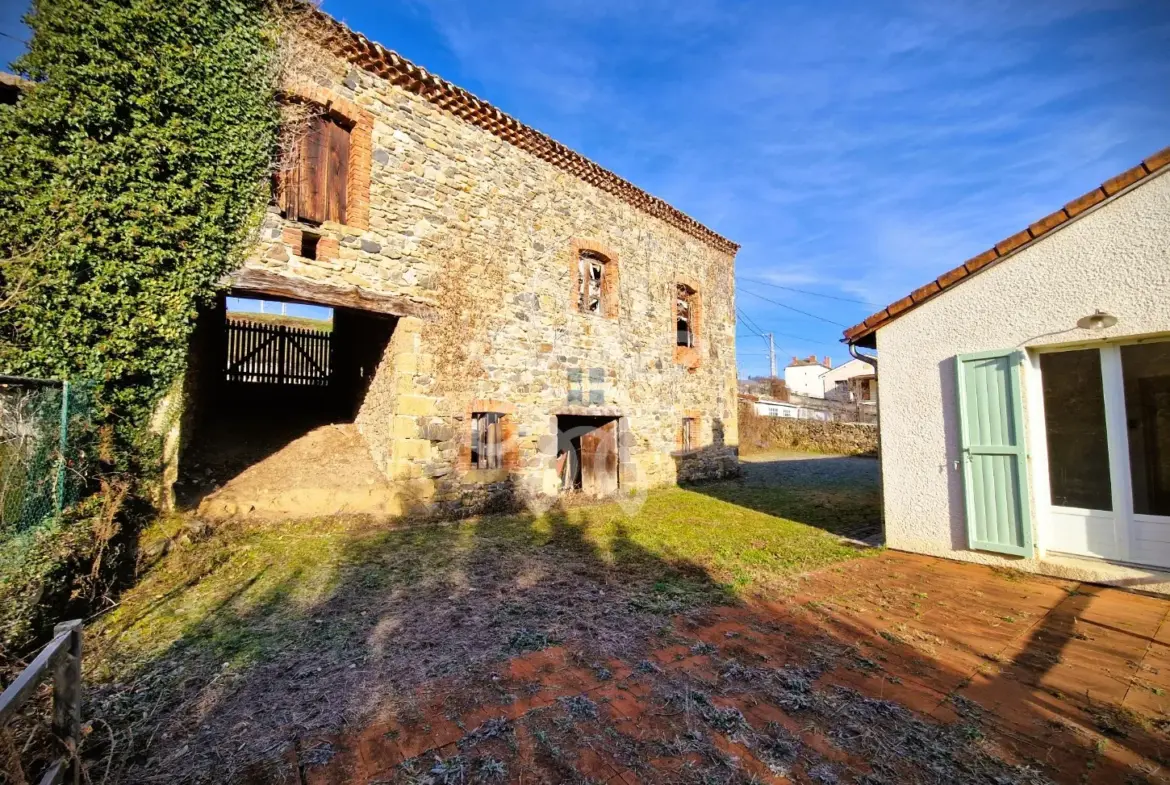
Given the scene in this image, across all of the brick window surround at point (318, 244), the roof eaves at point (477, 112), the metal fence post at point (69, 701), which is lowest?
the metal fence post at point (69, 701)

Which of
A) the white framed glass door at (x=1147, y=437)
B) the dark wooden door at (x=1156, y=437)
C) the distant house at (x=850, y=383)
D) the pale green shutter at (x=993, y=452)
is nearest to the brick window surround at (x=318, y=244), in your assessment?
the pale green shutter at (x=993, y=452)

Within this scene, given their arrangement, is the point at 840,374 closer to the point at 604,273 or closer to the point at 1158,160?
the point at 604,273

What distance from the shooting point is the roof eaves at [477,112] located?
20.5ft

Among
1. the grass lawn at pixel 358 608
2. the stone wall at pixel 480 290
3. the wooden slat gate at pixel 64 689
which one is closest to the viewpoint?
the wooden slat gate at pixel 64 689

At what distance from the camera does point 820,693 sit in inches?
105

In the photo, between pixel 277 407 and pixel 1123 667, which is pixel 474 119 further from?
pixel 1123 667

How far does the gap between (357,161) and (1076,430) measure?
332 inches

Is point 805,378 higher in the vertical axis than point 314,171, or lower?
higher

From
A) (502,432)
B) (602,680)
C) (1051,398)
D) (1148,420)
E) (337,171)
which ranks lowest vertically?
(602,680)

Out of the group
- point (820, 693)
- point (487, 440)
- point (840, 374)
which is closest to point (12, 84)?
point (487, 440)

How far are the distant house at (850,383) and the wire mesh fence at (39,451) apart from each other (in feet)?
110

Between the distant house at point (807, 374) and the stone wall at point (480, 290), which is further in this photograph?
the distant house at point (807, 374)

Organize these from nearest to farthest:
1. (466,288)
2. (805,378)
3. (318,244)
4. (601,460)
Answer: (318,244)
(466,288)
(601,460)
(805,378)

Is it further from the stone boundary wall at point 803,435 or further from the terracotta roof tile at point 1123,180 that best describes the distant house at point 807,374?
the terracotta roof tile at point 1123,180
